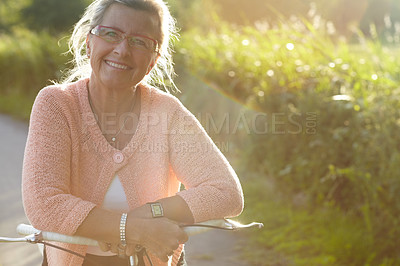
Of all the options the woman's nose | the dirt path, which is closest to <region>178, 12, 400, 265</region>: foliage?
the dirt path

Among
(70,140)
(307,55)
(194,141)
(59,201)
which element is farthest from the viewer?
(307,55)

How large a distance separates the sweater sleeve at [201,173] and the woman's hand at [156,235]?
0.15 meters

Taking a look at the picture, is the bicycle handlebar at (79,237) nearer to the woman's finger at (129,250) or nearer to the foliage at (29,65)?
the woman's finger at (129,250)

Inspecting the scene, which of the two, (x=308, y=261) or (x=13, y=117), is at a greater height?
(x=13, y=117)

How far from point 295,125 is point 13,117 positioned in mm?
8483

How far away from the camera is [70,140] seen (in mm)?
2051

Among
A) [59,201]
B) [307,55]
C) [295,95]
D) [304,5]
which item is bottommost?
[59,201]

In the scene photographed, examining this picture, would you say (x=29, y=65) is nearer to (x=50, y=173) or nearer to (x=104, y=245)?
(x=50, y=173)

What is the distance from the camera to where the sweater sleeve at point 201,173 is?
2012 millimetres

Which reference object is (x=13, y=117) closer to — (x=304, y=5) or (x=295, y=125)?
(x=295, y=125)

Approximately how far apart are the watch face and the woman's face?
0.53m

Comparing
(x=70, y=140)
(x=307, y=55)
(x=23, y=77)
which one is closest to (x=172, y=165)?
(x=70, y=140)

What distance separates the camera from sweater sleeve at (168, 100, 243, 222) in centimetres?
201

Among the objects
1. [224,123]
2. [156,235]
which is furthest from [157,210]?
[224,123]
